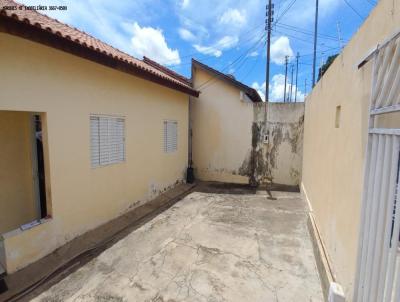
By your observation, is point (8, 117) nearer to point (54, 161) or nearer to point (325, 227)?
point (54, 161)

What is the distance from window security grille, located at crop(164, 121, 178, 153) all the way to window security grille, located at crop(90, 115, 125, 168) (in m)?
2.33

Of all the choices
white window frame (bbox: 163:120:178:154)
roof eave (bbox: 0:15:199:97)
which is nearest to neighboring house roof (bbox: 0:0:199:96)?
roof eave (bbox: 0:15:199:97)

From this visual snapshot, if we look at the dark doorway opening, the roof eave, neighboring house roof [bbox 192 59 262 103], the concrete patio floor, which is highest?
neighboring house roof [bbox 192 59 262 103]

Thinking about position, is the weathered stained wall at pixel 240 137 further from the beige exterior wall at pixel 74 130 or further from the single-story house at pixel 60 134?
the single-story house at pixel 60 134

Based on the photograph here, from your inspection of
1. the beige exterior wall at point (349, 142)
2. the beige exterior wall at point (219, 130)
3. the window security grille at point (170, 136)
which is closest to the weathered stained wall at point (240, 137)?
the beige exterior wall at point (219, 130)

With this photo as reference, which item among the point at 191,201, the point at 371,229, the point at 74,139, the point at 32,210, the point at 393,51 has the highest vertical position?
the point at 393,51

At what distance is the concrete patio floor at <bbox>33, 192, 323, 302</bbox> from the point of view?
10.6ft

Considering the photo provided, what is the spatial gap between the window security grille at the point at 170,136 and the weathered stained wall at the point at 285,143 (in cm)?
377

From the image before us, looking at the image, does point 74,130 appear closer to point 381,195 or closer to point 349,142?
point 349,142

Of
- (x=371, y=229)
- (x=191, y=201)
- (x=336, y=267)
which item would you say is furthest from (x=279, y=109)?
(x=371, y=229)

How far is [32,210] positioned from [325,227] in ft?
19.4

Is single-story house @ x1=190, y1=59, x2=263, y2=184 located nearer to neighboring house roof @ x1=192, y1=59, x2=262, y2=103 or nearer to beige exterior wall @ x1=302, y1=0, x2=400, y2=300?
neighboring house roof @ x1=192, y1=59, x2=262, y2=103

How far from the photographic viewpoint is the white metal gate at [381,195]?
170 cm

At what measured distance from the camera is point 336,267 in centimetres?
294
